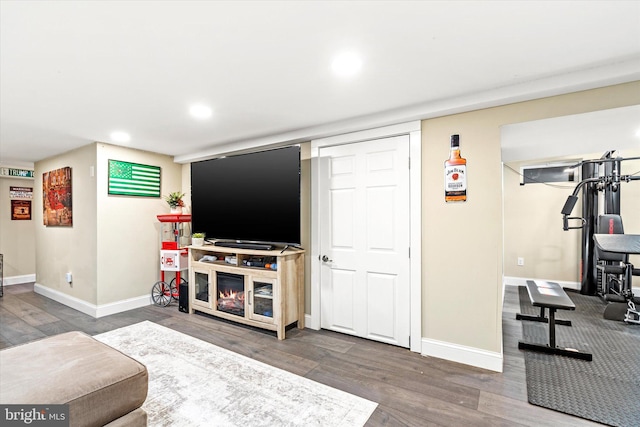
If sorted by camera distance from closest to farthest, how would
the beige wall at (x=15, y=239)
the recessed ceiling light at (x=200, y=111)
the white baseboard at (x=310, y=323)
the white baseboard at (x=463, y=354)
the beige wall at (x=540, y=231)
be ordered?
the white baseboard at (x=463, y=354) → the recessed ceiling light at (x=200, y=111) → the white baseboard at (x=310, y=323) → the beige wall at (x=540, y=231) → the beige wall at (x=15, y=239)

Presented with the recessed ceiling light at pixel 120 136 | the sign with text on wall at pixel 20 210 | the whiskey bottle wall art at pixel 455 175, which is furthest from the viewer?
the sign with text on wall at pixel 20 210

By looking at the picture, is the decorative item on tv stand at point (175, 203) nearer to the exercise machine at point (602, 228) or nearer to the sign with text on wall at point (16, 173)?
the sign with text on wall at point (16, 173)

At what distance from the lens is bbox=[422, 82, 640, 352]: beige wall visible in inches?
98.9

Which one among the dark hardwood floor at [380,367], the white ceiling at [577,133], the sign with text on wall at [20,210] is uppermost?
the white ceiling at [577,133]

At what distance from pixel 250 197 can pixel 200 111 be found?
44.4 inches

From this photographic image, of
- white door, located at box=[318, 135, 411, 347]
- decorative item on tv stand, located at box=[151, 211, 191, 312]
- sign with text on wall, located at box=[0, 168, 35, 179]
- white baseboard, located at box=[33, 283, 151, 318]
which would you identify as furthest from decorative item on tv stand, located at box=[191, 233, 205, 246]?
sign with text on wall, located at box=[0, 168, 35, 179]

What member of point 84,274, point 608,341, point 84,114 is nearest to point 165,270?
point 84,274

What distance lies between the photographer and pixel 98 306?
3.95 meters

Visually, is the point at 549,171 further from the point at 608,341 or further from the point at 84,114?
the point at 84,114

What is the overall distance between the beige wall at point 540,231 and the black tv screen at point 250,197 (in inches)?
164

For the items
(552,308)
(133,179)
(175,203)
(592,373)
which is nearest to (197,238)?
(175,203)

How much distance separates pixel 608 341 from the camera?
3057mm

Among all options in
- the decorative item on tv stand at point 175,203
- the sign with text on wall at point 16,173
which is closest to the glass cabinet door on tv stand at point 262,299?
the decorative item on tv stand at point 175,203

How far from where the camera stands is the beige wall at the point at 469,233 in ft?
8.24
